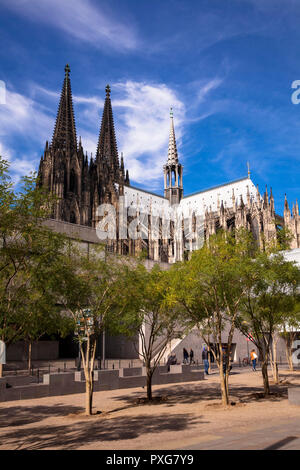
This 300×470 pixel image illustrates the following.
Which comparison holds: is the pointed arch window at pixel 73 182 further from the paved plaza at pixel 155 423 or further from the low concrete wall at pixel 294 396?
the low concrete wall at pixel 294 396

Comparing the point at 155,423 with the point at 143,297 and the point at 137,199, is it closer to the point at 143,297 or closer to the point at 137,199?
the point at 143,297

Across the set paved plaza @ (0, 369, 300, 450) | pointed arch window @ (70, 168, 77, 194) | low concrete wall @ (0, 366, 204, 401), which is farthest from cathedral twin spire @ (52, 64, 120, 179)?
paved plaza @ (0, 369, 300, 450)

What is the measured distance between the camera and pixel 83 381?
796 inches

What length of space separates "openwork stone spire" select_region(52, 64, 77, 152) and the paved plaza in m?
72.1

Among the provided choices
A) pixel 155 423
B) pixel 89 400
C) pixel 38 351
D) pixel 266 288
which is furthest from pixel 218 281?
pixel 38 351

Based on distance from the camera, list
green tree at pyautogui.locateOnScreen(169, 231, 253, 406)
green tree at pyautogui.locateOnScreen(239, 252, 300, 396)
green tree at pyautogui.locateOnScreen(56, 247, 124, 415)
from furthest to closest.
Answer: green tree at pyautogui.locateOnScreen(239, 252, 300, 396), green tree at pyautogui.locateOnScreen(169, 231, 253, 406), green tree at pyautogui.locateOnScreen(56, 247, 124, 415)

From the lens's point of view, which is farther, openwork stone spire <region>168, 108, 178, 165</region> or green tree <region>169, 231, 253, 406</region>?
openwork stone spire <region>168, 108, 178, 165</region>

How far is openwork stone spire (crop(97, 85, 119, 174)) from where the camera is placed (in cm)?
9875

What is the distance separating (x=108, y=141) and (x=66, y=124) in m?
15.7

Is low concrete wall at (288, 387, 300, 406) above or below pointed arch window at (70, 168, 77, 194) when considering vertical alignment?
below

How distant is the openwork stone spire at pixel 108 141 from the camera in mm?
98750

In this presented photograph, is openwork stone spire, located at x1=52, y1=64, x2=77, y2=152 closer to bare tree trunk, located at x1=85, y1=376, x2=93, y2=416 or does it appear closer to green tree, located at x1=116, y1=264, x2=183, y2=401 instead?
green tree, located at x1=116, y1=264, x2=183, y2=401

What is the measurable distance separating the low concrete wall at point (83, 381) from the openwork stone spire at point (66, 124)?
66300 mm
